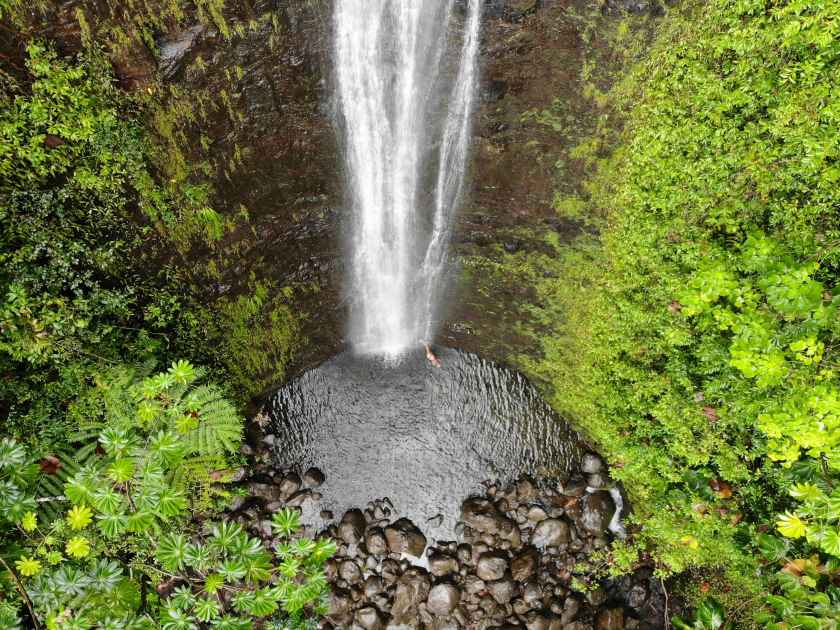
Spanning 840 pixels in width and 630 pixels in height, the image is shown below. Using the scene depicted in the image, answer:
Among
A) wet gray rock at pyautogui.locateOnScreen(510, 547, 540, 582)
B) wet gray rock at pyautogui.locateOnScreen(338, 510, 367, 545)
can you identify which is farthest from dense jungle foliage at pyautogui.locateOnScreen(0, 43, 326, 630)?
wet gray rock at pyautogui.locateOnScreen(510, 547, 540, 582)

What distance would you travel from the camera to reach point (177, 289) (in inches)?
248

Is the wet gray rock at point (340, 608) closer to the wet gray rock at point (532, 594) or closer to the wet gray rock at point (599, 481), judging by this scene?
the wet gray rock at point (532, 594)

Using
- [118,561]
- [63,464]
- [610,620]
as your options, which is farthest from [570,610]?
[63,464]

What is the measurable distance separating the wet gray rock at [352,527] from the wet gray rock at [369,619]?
0.98 meters

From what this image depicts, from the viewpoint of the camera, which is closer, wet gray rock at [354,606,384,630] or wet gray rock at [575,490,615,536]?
wet gray rock at [354,606,384,630]

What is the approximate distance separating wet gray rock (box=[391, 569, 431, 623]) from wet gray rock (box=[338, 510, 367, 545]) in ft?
3.14

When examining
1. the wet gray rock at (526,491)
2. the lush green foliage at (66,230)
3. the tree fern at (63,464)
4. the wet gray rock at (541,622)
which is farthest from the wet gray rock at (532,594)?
the lush green foliage at (66,230)

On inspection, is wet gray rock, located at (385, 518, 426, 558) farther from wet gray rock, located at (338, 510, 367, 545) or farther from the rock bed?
wet gray rock, located at (338, 510, 367, 545)

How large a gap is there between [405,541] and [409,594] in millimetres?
750

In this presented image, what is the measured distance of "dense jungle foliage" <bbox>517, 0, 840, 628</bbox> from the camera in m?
3.68

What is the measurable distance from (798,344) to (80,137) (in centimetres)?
694

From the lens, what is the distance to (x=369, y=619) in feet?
23.0

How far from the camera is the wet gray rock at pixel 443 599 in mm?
7105

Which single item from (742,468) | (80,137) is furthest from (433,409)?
(80,137)
